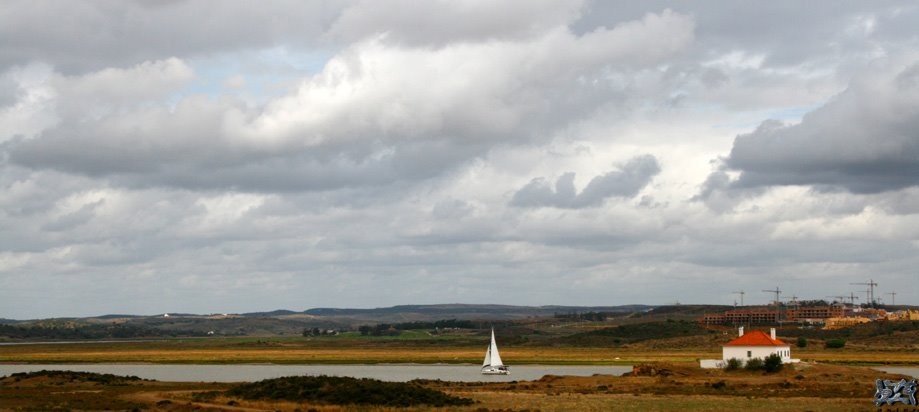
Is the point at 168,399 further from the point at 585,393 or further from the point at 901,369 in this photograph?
the point at 901,369

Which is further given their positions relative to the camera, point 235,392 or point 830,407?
point 235,392

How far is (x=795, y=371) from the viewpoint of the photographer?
79.6 metres

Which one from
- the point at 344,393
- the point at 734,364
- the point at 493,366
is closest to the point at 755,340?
the point at 734,364

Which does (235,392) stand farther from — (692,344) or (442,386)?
(692,344)

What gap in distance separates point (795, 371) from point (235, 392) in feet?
137

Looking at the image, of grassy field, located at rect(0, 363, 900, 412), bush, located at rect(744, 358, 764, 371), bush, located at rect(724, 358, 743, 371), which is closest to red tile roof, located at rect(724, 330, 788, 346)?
bush, located at rect(724, 358, 743, 371)

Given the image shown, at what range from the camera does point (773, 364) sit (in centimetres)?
8031

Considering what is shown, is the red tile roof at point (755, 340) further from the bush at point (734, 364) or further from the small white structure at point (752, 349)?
the bush at point (734, 364)

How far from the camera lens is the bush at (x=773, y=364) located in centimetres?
8012

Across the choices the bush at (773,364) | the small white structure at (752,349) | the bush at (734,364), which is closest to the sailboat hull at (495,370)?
the small white structure at (752,349)

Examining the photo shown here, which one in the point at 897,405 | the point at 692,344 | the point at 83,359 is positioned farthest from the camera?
the point at 692,344

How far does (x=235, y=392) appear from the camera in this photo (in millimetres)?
63031

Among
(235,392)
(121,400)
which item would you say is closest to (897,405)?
(235,392)

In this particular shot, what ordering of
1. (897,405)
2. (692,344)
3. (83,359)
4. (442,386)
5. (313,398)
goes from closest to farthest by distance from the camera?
(897,405) → (313,398) → (442,386) → (83,359) → (692,344)
